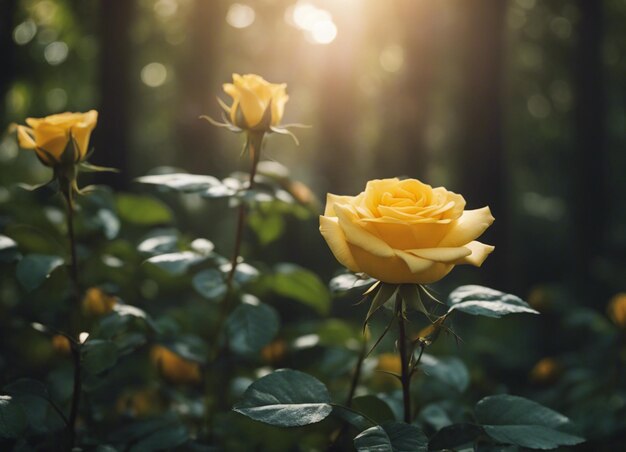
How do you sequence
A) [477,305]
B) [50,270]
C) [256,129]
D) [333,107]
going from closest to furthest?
1. [477,305]
2. [50,270]
3. [256,129]
4. [333,107]

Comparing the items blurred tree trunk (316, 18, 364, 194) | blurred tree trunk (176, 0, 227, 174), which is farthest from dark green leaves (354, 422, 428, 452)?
blurred tree trunk (316, 18, 364, 194)

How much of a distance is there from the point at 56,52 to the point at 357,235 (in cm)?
964

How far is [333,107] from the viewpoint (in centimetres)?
748

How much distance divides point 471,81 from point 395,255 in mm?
5499

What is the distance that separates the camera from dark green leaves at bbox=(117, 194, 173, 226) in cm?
215

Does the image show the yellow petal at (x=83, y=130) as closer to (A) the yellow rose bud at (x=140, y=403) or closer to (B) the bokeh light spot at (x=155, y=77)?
(A) the yellow rose bud at (x=140, y=403)

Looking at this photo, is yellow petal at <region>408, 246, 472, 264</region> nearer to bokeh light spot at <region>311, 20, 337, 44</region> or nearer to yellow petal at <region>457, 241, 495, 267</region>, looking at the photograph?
yellow petal at <region>457, 241, 495, 267</region>

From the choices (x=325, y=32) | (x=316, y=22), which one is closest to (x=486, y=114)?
(x=325, y=32)

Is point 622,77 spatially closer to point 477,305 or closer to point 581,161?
point 581,161

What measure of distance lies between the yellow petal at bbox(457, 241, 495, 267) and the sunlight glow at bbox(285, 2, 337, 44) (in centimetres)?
613

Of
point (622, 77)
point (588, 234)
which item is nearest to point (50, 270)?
point (588, 234)

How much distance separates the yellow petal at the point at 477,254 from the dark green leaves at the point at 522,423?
34cm

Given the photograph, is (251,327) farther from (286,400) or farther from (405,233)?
(405,233)

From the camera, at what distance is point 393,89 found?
1165cm
